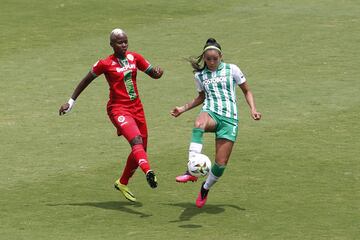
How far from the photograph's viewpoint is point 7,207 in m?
15.3

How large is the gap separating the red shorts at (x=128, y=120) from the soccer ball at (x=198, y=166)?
52.6 inches

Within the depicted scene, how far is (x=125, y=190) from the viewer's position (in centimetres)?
1577

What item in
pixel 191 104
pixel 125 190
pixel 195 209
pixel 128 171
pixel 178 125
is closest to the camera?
pixel 195 209

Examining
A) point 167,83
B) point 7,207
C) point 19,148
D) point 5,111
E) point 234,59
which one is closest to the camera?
point 7,207

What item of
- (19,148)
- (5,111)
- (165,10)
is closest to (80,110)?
(5,111)

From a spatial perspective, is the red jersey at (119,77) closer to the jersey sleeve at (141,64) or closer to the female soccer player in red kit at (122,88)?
the female soccer player in red kit at (122,88)

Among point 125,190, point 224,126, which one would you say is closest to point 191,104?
point 224,126

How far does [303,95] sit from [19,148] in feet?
21.4

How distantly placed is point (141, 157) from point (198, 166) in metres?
1.12

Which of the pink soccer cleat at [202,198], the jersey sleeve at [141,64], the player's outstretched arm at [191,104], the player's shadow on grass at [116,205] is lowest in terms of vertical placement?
the player's shadow on grass at [116,205]

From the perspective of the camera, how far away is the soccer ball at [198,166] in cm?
1420

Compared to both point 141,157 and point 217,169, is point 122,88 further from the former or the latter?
point 217,169

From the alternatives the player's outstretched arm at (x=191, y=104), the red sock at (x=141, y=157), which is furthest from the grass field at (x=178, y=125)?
the player's outstretched arm at (x=191, y=104)

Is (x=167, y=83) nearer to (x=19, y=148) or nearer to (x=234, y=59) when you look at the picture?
(x=234, y=59)
